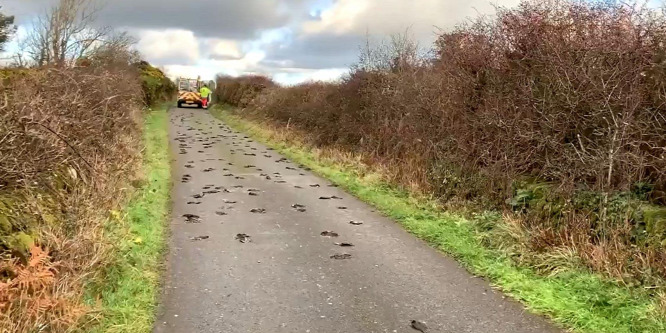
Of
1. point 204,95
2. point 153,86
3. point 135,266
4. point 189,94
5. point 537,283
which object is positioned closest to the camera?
point 537,283

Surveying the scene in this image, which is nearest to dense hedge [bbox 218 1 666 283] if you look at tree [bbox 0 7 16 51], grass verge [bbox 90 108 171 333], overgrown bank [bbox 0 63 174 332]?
grass verge [bbox 90 108 171 333]

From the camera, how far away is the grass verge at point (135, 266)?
4500mm

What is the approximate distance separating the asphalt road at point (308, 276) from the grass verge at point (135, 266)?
0.17 meters

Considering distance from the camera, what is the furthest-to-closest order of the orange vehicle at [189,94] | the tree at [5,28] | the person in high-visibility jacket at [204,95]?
the person in high-visibility jacket at [204,95] < the orange vehicle at [189,94] < the tree at [5,28]

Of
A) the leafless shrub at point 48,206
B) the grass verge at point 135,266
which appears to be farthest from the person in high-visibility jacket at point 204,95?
the leafless shrub at point 48,206

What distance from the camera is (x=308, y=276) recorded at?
5836mm

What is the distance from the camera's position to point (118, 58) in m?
27.0

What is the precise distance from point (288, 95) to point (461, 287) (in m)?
19.5

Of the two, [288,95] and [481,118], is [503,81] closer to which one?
[481,118]

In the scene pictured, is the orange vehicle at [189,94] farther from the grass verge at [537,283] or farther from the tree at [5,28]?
the grass verge at [537,283]

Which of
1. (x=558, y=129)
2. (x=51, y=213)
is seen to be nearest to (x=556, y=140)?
(x=558, y=129)

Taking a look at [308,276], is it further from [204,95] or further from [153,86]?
[204,95]

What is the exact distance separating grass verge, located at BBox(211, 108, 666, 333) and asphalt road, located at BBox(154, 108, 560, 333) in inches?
8.2

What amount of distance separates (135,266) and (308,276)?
6.17ft
